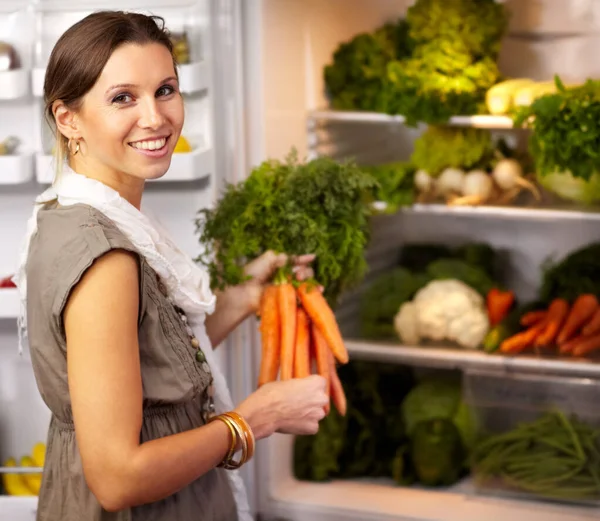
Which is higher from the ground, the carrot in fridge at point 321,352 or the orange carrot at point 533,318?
the carrot in fridge at point 321,352

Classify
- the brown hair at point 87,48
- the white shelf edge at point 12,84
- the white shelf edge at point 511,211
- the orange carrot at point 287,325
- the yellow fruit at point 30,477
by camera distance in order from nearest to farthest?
the brown hair at point 87,48, the orange carrot at point 287,325, the white shelf edge at point 12,84, the yellow fruit at point 30,477, the white shelf edge at point 511,211

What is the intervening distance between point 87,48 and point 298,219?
659 millimetres

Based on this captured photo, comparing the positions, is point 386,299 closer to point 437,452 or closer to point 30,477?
point 437,452

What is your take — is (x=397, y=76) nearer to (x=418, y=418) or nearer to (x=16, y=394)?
(x=418, y=418)

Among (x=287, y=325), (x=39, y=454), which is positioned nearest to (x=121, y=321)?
(x=287, y=325)

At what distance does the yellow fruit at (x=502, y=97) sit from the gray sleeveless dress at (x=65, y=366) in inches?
54.9

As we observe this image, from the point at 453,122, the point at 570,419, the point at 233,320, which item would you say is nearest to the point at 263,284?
the point at 233,320

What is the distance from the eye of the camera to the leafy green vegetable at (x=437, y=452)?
8.66 ft

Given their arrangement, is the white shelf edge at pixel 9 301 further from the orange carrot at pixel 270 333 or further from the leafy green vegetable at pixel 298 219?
the orange carrot at pixel 270 333

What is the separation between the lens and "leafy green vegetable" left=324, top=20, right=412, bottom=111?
2668 mm

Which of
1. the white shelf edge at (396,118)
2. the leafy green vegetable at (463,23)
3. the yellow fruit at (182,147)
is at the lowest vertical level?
the yellow fruit at (182,147)

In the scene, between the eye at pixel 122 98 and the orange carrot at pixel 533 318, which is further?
the orange carrot at pixel 533 318

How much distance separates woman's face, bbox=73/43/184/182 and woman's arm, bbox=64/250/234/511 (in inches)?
7.3

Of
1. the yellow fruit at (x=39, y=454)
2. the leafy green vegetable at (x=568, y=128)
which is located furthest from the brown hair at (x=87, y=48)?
the leafy green vegetable at (x=568, y=128)
